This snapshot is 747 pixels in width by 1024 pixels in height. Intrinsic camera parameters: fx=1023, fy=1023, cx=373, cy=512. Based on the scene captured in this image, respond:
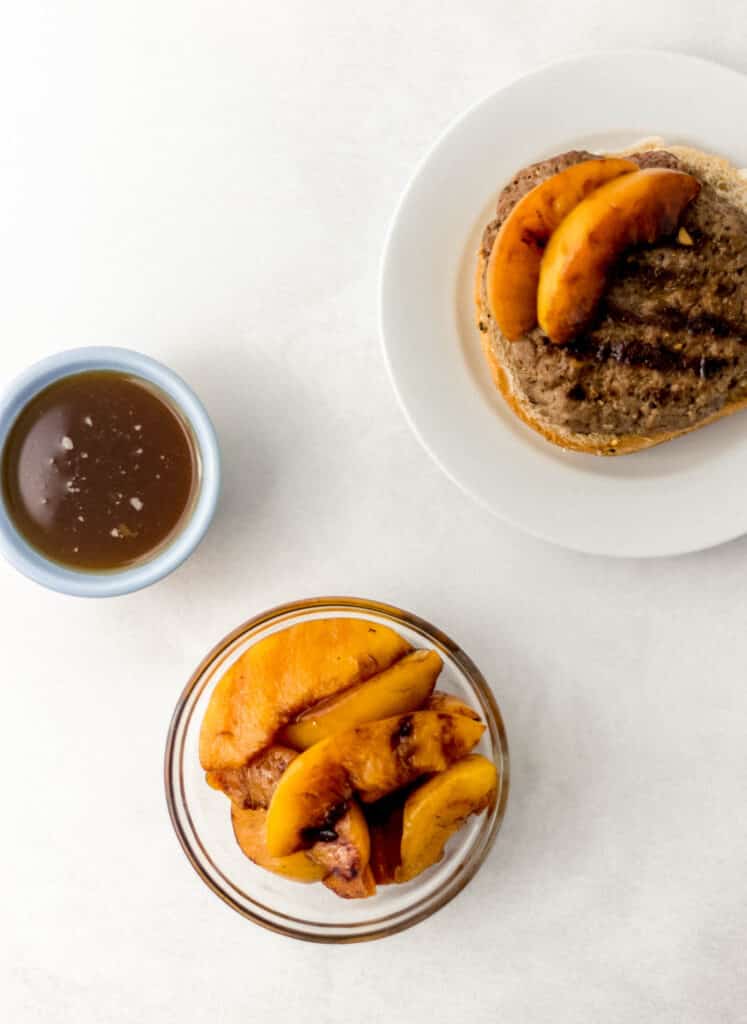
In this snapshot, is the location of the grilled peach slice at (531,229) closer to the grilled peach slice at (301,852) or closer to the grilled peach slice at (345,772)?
the grilled peach slice at (345,772)

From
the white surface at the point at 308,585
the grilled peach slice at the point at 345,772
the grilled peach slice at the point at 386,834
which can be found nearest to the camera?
the grilled peach slice at the point at 345,772

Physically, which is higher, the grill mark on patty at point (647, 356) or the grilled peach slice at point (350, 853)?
the grill mark on patty at point (647, 356)

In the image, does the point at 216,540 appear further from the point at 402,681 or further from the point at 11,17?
the point at 11,17

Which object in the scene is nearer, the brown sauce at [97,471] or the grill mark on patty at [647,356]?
the grill mark on patty at [647,356]

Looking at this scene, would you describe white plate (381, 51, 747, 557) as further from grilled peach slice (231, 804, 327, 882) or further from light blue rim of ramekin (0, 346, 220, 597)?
grilled peach slice (231, 804, 327, 882)

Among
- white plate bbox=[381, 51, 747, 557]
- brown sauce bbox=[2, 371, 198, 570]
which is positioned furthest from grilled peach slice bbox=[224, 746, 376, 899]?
white plate bbox=[381, 51, 747, 557]

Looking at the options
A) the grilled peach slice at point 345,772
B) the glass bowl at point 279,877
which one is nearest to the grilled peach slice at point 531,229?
the glass bowl at point 279,877

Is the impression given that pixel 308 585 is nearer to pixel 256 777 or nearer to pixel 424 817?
pixel 256 777

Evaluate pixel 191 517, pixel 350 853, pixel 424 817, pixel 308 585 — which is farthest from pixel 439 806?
pixel 191 517
